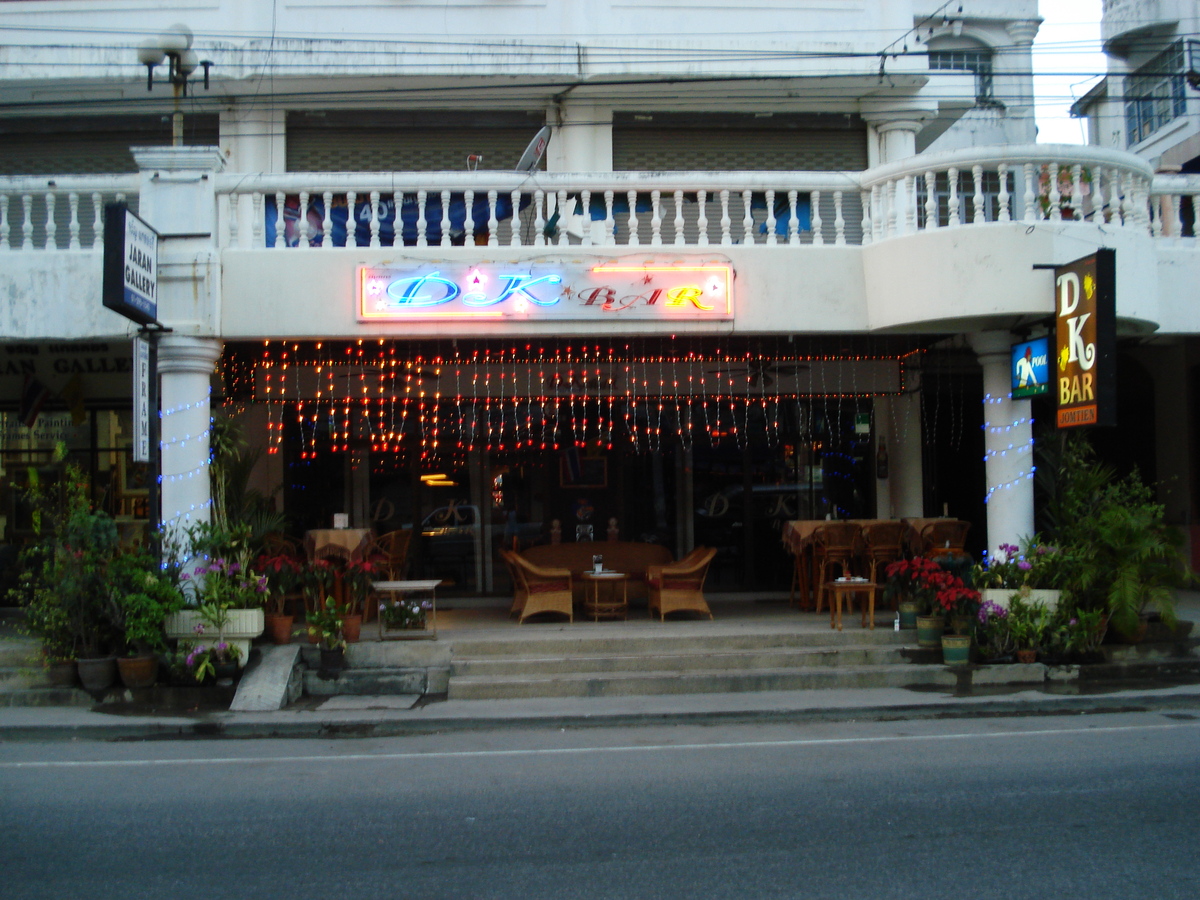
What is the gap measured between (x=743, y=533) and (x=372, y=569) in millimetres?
6011

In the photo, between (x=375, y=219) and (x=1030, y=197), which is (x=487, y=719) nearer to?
(x=375, y=219)

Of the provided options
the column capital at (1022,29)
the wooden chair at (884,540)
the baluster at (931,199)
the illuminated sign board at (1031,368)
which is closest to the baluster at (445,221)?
the baluster at (931,199)

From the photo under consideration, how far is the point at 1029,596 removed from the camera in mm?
10414

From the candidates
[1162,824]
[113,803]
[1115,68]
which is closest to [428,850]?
[113,803]

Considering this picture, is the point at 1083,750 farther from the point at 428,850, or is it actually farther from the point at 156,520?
the point at 156,520

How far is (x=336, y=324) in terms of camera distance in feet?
34.8

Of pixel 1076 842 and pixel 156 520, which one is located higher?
pixel 156 520

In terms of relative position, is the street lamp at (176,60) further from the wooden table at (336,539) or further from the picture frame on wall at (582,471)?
the picture frame on wall at (582,471)

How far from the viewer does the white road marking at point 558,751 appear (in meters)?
7.72

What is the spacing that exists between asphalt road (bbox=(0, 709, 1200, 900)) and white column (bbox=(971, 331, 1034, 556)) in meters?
2.71

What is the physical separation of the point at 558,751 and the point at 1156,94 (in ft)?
78.8

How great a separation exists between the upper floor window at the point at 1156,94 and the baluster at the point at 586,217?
57.7ft

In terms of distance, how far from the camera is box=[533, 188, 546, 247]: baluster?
427 inches

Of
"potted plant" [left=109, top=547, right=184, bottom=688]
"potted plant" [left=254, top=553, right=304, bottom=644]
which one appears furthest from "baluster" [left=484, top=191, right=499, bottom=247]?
"potted plant" [left=109, top=547, right=184, bottom=688]
